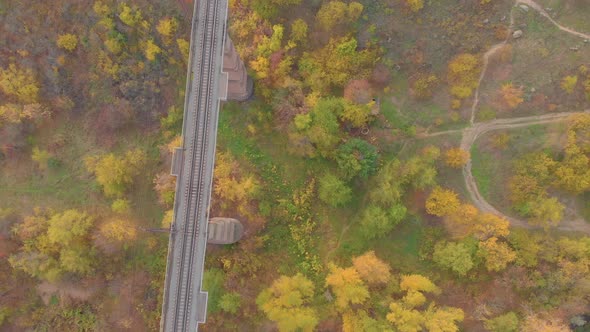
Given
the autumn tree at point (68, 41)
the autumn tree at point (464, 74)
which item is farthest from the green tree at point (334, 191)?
the autumn tree at point (68, 41)

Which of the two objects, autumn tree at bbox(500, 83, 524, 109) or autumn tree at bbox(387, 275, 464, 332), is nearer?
autumn tree at bbox(387, 275, 464, 332)

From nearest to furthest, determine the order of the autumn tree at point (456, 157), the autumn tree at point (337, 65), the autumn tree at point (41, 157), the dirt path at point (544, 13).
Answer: the autumn tree at point (456, 157)
the dirt path at point (544, 13)
the autumn tree at point (337, 65)
the autumn tree at point (41, 157)

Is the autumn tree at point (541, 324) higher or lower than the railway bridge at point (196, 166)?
lower

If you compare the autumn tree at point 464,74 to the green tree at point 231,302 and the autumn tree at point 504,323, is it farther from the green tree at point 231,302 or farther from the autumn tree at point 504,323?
the green tree at point 231,302

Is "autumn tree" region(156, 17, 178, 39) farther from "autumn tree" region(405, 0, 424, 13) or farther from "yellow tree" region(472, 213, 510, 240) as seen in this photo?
"yellow tree" region(472, 213, 510, 240)

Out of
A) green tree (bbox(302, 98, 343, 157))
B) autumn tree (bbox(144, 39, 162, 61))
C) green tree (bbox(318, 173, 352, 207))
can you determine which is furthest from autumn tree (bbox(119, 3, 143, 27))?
green tree (bbox(318, 173, 352, 207))

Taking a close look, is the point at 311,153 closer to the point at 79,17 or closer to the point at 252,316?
the point at 252,316
